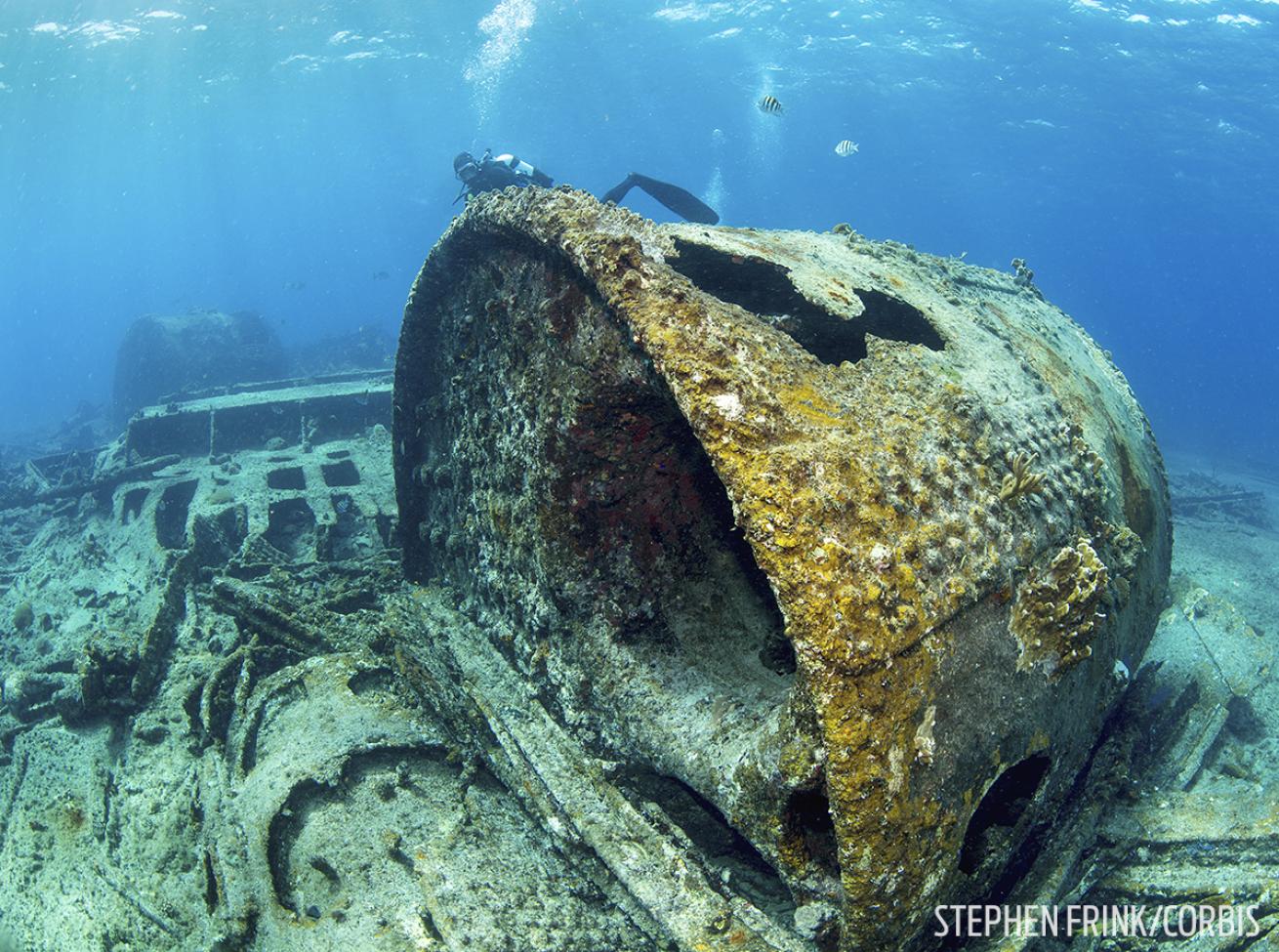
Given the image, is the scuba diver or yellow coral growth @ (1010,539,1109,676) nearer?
yellow coral growth @ (1010,539,1109,676)

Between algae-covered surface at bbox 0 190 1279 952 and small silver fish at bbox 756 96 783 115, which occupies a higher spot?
small silver fish at bbox 756 96 783 115

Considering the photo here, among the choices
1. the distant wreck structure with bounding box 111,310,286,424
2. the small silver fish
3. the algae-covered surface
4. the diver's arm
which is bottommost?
the distant wreck structure with bounding box 111,310,286,424

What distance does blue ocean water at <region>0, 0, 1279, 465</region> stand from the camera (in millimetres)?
34531

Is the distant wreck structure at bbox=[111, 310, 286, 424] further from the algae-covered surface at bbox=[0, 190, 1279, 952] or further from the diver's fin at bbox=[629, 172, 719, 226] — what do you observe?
the algae-covered surface at bbox=[0, 190, 1279, 952]

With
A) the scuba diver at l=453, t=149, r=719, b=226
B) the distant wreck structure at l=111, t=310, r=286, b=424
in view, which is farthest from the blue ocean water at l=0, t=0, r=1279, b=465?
the scuba diver at l=453, t=149, r=719, b=226

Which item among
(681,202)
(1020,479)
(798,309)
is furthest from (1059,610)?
(681,202)

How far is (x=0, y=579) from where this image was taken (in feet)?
31.2

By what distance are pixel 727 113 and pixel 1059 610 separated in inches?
3046

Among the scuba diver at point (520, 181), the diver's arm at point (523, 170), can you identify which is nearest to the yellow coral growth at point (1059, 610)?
the scuba diver at point (520, 181)

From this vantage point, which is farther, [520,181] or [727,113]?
[727,113]

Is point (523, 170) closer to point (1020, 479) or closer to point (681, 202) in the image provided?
point (681, 202)

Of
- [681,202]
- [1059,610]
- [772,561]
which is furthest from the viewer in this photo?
[681,202]

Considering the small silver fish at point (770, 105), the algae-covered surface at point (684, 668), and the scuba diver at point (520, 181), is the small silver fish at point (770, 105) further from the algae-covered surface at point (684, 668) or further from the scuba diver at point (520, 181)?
the algae-covered surface at point (684, 668)

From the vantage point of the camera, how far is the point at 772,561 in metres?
1.69
